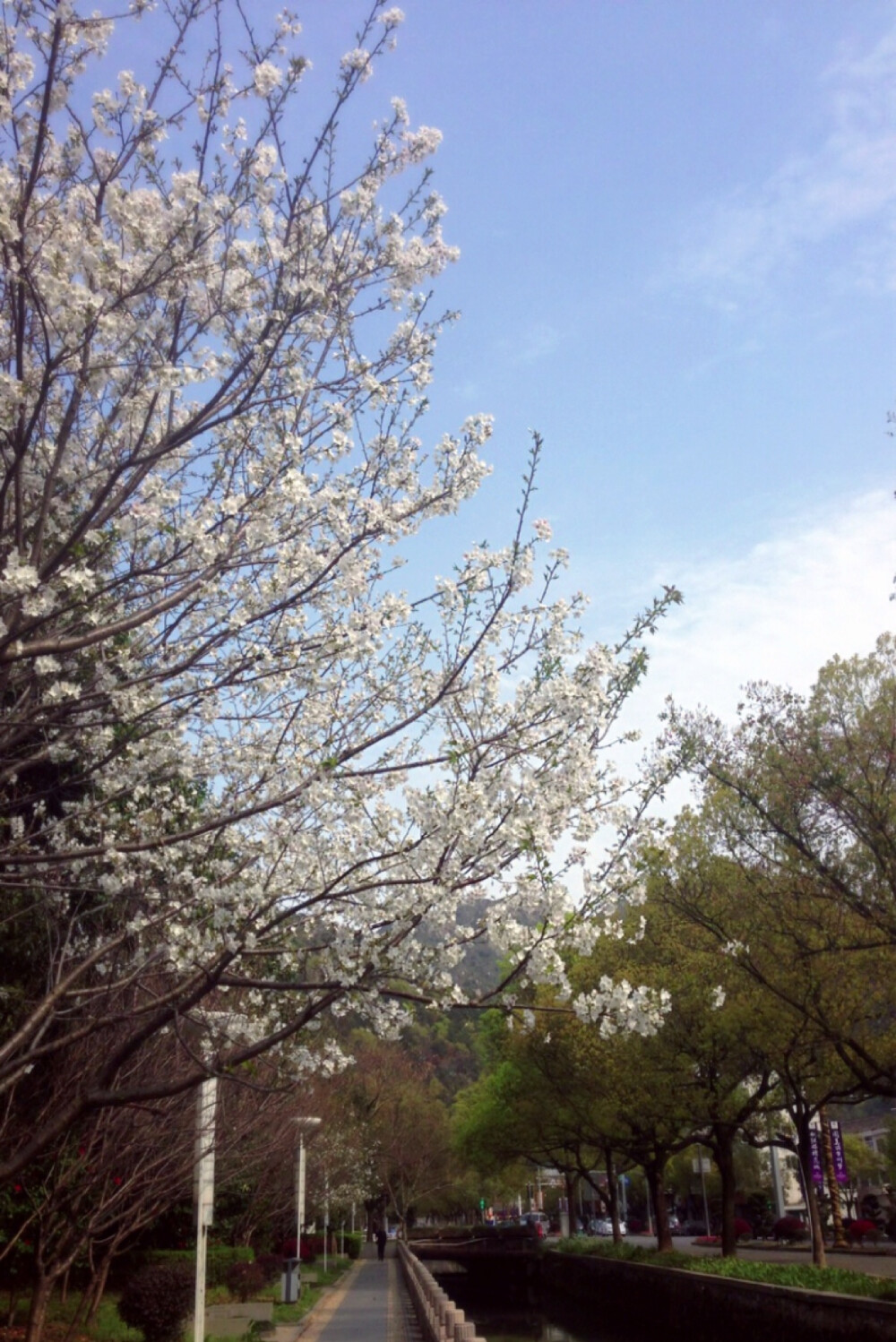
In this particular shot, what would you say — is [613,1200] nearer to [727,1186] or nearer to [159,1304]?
[727,1186]

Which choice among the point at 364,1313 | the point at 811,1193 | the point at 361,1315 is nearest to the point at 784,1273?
the point at 811,1193

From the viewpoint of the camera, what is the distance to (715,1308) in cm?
1920

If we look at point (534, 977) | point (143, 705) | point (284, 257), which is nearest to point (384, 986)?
point (534, 977)

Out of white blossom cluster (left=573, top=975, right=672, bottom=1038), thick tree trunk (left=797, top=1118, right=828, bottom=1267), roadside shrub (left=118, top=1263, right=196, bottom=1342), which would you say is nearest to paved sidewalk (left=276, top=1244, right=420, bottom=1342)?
roadside shrub (left=118, top=1263, right=196, bottom=1342)

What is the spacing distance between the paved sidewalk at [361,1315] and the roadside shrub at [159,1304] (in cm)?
473

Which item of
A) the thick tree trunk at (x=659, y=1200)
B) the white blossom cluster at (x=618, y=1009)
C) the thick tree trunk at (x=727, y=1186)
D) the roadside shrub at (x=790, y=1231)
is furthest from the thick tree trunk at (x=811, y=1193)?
the roadside shrub at (x=790, y=1231)

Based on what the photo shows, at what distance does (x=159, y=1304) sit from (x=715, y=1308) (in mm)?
11039

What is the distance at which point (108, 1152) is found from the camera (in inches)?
452

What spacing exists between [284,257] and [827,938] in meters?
11.7

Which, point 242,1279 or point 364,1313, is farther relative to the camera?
point 364,1313

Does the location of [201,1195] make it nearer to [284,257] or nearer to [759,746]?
[284,257]

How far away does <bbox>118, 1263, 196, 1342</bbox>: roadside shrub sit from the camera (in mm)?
12398

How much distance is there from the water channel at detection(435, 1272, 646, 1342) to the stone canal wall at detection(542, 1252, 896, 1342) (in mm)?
266

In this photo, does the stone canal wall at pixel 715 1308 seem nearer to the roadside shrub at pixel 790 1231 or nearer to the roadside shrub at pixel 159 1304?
the roadside shrub at pixel 159 1304
